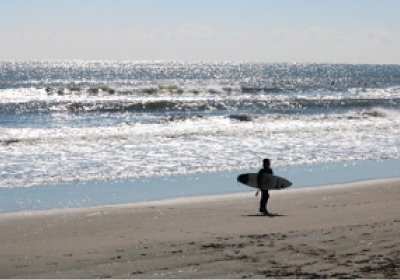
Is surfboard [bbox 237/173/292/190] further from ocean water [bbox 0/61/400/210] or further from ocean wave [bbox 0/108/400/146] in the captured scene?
ocean wave [bbox 0/108/400/146]

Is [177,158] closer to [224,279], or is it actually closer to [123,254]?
[123,254]

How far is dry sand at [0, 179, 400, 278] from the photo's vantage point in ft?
26.1

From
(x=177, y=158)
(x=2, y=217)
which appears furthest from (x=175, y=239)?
(x=177, y=158)

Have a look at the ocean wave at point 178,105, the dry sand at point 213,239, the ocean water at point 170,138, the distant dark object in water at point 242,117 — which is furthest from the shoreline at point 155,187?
the ocean wave at point 178,105

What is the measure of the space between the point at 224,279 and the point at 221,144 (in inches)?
727

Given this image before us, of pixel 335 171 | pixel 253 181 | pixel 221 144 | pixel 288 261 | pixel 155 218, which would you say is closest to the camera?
pixel 288 261

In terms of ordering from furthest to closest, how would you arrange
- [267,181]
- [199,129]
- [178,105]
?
[178,105] → [199,129] → [267,181]

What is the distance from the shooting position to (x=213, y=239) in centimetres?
992

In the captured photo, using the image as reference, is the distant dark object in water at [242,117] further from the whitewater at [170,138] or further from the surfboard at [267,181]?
the surfboard at [267,181]

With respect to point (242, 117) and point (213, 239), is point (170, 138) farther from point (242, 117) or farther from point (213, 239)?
point (213, 239)

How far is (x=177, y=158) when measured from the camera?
2139 cm

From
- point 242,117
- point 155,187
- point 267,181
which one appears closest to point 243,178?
point 267,181

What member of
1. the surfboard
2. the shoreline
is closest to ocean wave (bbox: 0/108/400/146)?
the shoreline

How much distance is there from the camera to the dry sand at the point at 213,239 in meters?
7.96
